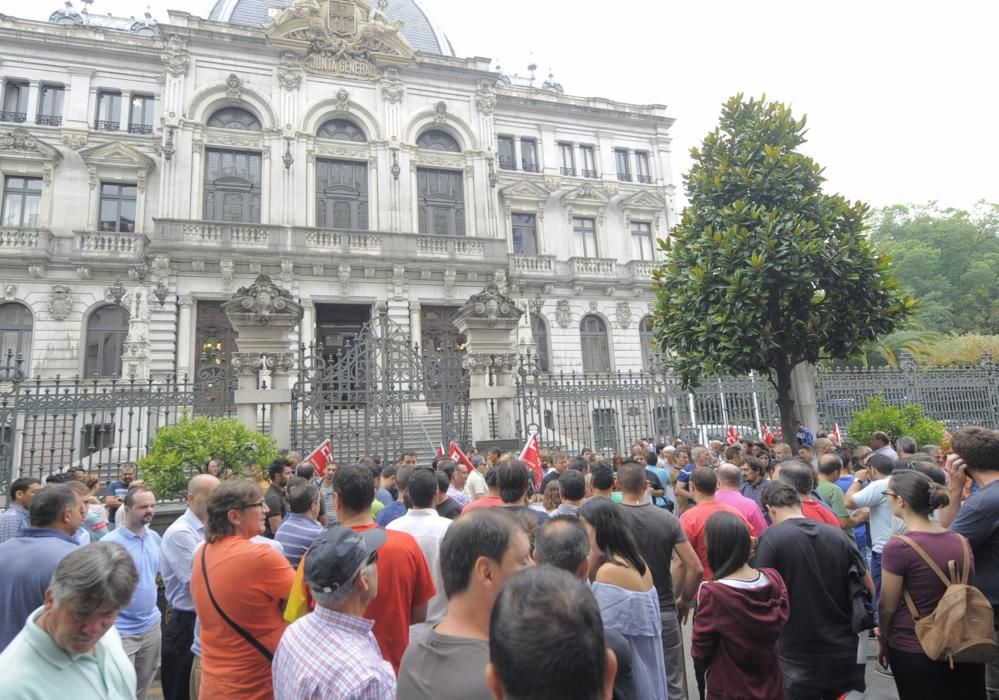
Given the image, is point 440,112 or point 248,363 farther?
point 440,112

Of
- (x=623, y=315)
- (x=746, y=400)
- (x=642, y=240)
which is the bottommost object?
(x=746, y=400)

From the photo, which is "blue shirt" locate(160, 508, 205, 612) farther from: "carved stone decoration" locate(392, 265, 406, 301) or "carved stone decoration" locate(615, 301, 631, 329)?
"carved stone decoration" locate(615, 301, 631, 329)

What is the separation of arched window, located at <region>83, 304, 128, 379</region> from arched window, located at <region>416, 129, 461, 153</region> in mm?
14777

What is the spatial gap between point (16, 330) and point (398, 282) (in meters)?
14.4

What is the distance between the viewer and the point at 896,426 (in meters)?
14.0

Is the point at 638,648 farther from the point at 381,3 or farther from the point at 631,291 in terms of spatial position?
the point at 381,3

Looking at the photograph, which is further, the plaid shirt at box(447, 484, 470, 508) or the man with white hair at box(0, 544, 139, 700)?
Result: the plaid shirt at box(447, 484, 470, 508)

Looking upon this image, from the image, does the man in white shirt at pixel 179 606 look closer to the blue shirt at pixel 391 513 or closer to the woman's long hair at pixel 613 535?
the blue shirt at pixel 391 513

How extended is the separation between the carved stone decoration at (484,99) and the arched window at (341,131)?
586 cm

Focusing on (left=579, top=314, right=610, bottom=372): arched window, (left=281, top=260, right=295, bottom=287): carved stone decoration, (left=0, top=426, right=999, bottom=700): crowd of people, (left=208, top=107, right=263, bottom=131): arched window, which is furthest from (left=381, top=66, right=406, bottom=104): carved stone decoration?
(left=0, top=426, right=999, bottom=700): crowd of people

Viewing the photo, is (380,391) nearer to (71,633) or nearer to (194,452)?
(194,452)

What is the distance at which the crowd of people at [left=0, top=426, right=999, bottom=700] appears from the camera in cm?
216

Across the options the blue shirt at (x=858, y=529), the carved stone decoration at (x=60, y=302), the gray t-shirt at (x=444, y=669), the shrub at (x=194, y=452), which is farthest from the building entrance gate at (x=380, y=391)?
the carved stone decoration at (x=60, y=302)

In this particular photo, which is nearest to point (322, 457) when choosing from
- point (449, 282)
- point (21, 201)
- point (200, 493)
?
point (200, 493)
